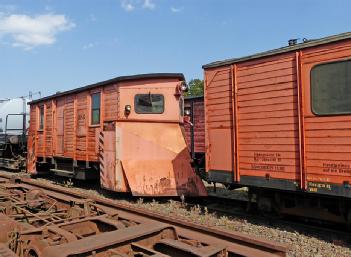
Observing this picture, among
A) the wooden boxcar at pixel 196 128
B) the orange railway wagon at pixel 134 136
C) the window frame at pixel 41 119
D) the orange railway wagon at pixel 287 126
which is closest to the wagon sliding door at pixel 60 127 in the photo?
the orange railway wagon at pixel 134 136

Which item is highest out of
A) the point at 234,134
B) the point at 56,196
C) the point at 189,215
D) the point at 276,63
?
the point at 276,63

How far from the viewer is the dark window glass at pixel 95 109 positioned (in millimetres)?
12297

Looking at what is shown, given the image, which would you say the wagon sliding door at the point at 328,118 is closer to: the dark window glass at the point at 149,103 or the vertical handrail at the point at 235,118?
the vertical handrail at the point at 235,118

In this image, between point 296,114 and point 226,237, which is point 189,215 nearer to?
point 296,114

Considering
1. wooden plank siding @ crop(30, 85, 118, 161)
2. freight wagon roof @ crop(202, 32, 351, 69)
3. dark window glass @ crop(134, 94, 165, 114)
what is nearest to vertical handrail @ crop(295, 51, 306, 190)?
freight wagon roof @ crop(202, 32, 351, 69)

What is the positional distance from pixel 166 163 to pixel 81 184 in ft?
16.3

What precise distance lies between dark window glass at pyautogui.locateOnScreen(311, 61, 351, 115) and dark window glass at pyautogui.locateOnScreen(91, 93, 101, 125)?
725 centimetres

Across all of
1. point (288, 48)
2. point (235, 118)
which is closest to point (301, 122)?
point (288, 48)

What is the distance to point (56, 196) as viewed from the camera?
6559mm

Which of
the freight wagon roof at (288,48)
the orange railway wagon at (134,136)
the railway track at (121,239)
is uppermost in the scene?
the freight wagon roof at (288,48)

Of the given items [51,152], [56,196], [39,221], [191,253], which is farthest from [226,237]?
[51,152]

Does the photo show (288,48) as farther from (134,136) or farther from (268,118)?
(134,136)

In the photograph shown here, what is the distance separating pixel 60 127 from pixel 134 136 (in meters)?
5.55

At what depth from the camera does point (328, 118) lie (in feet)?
21.2
